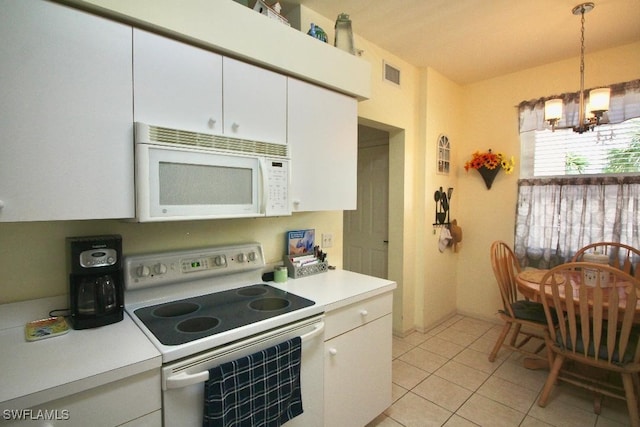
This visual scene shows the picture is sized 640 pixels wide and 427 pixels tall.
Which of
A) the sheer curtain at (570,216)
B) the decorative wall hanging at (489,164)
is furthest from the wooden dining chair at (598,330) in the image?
the decorative wall hanging at (489,164)

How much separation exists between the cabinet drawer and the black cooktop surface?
0.16 m

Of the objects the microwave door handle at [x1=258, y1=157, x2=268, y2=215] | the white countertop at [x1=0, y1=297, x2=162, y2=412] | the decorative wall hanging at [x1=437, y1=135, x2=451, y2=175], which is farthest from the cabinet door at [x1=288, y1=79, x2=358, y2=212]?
the decorative wall hanging at [x1=437, y1=135, x2=451, y2=175]

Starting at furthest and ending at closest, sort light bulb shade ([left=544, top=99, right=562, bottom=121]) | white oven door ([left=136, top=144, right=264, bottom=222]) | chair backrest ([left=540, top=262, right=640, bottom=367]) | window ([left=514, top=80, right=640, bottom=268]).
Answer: window ([left=514, top=80, right=640, bottom=268]), light bulb shade ([left=544, top=99, right=562, bottom=121]), chair backrest ([left=540, top=262, right=640, bottom=367]), white oven door ([left=136, top=144, right=264, bottom=222])

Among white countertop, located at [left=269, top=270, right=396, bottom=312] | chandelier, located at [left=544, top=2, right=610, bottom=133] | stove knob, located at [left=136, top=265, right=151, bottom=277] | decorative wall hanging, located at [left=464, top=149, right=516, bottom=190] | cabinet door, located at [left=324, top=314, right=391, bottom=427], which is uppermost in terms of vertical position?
chandelier, located at [left=544, top=2, right=610, bottom=133]

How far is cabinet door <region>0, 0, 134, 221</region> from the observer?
0.98m

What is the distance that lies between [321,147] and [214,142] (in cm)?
68

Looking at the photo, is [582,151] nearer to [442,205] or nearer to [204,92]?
[442,205]

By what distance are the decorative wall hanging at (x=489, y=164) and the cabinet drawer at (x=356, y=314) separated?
2223mm

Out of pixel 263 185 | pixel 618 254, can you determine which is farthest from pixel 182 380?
pixel 618 254

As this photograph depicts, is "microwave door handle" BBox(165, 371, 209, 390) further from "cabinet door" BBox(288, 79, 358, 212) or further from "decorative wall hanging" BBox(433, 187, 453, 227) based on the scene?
"decorative wall hanging" BBox(433, 187, 453, 227)

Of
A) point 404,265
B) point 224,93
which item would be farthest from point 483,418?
point 224,93

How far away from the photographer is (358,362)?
1.69m

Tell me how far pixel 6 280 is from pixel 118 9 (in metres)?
1.12

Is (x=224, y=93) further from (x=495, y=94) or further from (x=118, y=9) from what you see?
(x=495, y=94)
